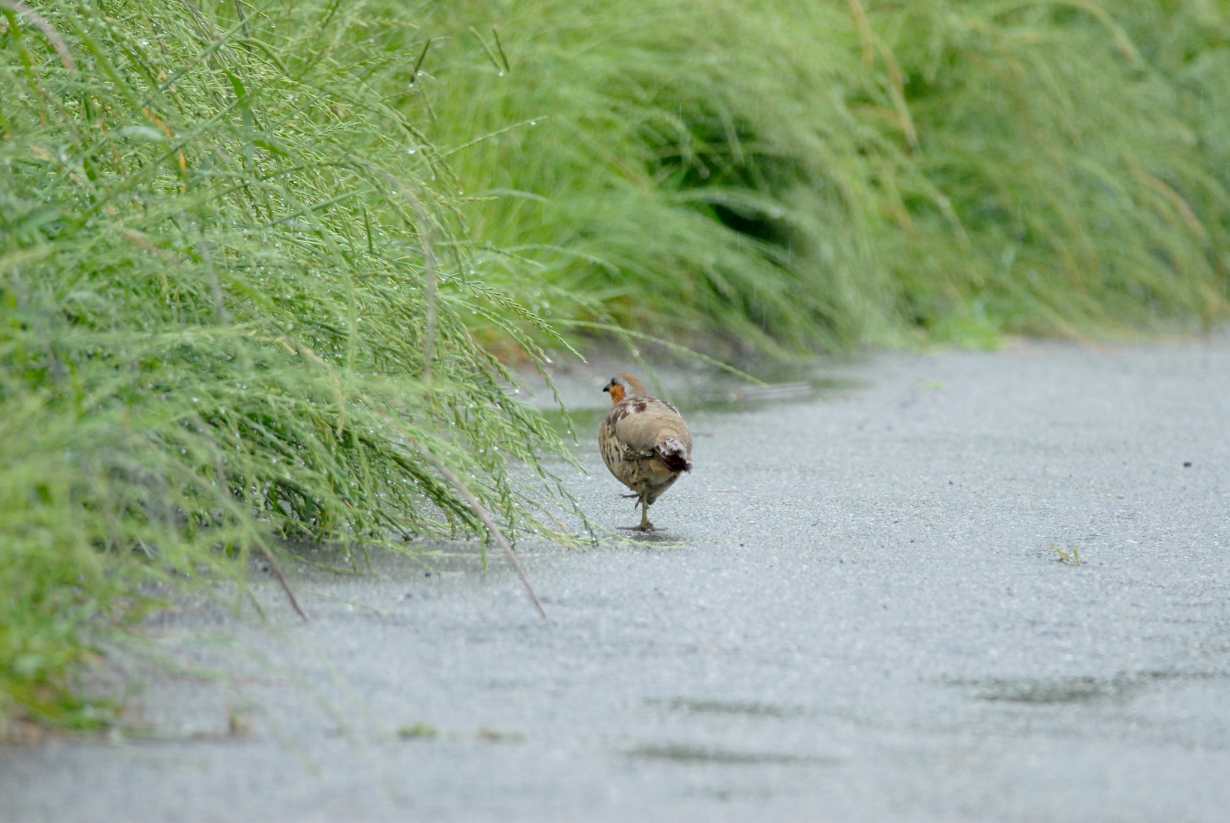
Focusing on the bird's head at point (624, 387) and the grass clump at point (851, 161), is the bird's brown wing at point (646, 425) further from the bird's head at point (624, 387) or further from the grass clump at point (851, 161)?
the grass clump at point (851, 161)

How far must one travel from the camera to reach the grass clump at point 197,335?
9.59ft

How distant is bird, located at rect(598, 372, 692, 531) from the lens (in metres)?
4.48

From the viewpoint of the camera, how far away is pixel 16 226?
3.32 m

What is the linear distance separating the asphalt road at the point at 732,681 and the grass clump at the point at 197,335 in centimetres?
17

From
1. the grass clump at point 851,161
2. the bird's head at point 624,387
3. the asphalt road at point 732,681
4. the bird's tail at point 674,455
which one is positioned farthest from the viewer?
the grass clump at point 851,161

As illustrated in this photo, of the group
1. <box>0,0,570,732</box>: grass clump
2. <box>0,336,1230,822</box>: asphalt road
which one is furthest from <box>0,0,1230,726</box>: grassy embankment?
<box>0,336,1230,822</box>: asphalt road

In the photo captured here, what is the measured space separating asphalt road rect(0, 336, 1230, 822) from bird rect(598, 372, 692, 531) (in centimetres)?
11

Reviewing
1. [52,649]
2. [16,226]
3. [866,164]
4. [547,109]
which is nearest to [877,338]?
[866,164]

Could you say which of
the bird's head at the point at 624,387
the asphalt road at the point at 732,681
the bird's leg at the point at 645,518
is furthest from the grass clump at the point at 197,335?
the bird's head at the point at 624,387

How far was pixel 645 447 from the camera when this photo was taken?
454cm

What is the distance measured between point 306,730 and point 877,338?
6441 millimetres

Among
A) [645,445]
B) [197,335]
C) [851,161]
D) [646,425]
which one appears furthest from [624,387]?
[851,161]

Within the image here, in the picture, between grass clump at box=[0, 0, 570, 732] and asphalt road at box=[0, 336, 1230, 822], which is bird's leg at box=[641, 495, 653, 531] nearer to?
asphalt road at box=[0, 336, 1230, 822]

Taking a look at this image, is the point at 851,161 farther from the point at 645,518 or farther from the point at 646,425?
the point at 645,518
